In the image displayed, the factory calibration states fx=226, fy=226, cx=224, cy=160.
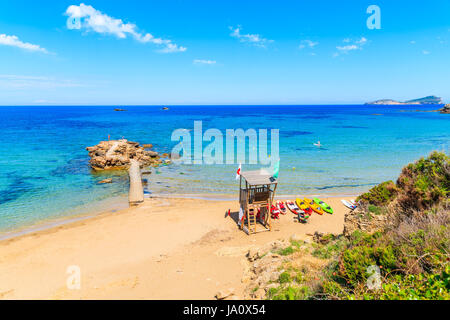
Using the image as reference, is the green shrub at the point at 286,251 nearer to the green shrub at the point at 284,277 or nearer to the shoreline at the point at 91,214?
the green shrub at the point at 284,277

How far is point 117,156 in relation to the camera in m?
30.0

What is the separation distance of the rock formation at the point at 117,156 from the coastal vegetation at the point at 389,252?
2536 cm

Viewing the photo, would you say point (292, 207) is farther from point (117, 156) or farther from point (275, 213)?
point (117, 156)

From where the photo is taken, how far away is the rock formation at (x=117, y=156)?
28.3 meters

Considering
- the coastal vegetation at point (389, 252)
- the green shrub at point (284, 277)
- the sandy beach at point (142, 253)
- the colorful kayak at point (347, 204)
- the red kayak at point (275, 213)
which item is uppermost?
the coastal vegetation at point (389, 252)

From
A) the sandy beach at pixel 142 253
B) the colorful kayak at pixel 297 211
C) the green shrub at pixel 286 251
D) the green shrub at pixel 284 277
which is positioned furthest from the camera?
the colorful kayak at pixel 297 211

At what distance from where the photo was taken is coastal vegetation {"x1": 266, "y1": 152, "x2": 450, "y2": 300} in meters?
4.87

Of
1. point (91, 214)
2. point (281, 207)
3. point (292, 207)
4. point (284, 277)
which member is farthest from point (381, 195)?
point (91, 214)

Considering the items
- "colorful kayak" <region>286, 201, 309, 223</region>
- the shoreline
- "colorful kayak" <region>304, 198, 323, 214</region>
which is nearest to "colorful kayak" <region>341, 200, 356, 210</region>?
the shoreline

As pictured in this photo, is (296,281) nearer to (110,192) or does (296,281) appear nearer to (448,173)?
(448,173)

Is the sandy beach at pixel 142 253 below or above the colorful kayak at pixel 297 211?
below

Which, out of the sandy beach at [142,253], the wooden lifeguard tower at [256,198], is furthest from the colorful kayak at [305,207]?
the wooden lifeguard tower at [256,198]

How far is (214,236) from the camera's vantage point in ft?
43.7
